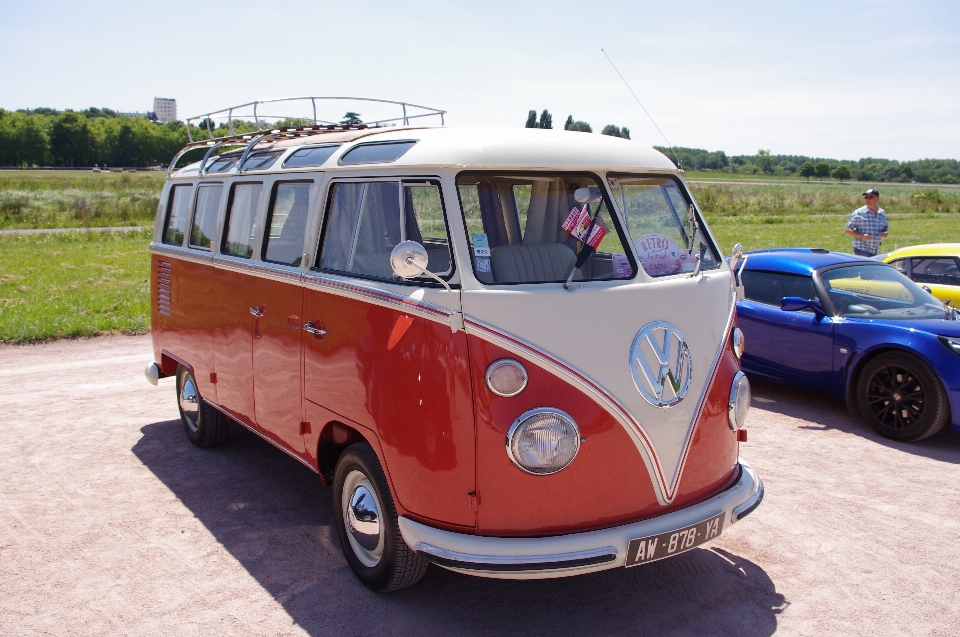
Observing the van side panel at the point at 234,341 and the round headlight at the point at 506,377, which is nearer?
the round headlight at the point at 506,377

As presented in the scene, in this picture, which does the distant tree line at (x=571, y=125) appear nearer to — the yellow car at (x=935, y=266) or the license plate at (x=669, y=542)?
the license plate at (x=669, y=542)

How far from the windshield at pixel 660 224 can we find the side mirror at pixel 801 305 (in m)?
3.12

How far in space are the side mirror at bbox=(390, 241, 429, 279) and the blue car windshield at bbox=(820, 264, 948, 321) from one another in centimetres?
524

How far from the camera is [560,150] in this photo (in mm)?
3973

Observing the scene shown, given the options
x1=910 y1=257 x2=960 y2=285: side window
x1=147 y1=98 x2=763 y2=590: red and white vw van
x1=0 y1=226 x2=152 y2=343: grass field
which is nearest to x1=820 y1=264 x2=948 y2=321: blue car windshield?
x1=910 y1=257 x2=960 y2=285: side window

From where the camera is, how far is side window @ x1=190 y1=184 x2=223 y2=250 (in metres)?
6.00

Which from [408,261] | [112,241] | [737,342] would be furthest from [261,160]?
[112,241]

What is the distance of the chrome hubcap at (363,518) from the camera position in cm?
407

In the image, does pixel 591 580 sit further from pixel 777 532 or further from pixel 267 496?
pixel 267 496

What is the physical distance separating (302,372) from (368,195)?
3.64ft

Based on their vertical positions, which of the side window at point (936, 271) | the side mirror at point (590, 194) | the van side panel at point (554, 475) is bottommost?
the van side panel at point (554, 475)

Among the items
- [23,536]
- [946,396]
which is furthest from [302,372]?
[946,396]

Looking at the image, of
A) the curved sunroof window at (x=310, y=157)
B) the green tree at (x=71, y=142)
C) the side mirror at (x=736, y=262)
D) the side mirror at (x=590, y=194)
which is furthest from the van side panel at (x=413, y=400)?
the green tree at (x=71, y=142)

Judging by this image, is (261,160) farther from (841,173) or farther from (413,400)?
(841,173)
